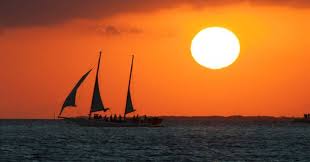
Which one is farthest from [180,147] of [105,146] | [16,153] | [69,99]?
[69,99]

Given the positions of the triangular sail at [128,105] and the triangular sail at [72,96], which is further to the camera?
the triangular sail at [128,105]

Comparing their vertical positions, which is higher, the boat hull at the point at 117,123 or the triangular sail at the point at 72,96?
the triangular sail at the point at 72,96

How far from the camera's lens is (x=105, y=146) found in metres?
101

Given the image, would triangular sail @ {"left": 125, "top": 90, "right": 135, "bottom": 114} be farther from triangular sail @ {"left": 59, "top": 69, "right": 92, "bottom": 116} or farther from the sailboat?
triangular sail @ {"left": 59, "top": 69, "right": 92, "bottom": 116}

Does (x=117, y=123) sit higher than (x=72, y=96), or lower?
lower

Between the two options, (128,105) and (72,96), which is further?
(128,105)

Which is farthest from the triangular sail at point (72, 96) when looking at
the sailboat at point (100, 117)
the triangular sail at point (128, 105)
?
the triangular sail at point (128, 105)

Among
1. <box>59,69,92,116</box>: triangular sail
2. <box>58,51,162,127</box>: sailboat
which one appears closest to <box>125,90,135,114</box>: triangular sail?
<box>58,51,162,127</box>: sailboat

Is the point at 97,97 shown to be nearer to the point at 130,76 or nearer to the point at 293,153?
the point at 130,76

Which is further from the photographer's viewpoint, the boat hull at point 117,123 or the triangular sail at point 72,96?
the boat hull at point 117,123

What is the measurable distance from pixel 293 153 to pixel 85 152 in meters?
24.0

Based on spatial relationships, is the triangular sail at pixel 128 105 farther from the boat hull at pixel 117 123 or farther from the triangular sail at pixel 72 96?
the triangular sail at pixel 72 96

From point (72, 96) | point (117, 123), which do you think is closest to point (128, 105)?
point (117, 123)

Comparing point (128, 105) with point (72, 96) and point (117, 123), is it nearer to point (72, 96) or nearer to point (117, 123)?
point (117, 123)
